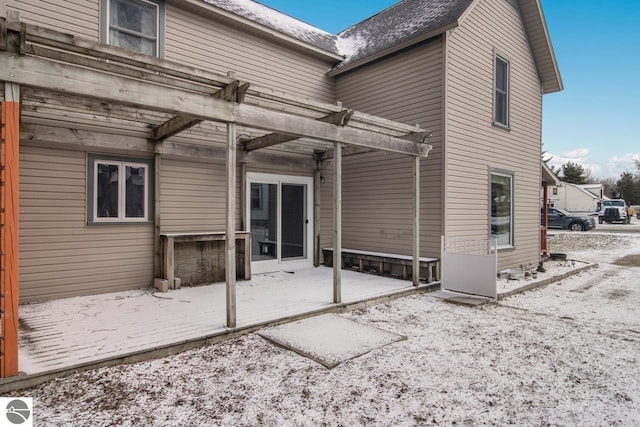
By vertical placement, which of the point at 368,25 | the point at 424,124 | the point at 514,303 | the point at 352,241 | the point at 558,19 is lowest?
the point at 514,303

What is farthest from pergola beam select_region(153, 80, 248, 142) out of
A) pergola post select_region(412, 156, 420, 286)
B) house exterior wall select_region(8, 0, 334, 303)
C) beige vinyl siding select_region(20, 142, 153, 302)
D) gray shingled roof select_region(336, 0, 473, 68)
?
gray shingled roof select_region(336, 0, 473, 68)

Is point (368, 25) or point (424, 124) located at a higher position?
point (368, 25)

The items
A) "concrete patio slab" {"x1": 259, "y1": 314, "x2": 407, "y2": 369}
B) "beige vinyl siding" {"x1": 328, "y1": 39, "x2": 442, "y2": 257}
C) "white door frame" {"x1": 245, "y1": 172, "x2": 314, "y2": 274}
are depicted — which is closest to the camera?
"concrete patio slab" {"x1": 259, "y1": 314, "x2": 407, "y2": 369}

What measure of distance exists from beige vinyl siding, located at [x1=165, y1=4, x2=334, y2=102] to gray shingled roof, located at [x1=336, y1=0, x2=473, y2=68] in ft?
2.51

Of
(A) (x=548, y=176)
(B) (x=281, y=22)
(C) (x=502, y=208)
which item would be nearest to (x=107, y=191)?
(B) (x=281, y=22)

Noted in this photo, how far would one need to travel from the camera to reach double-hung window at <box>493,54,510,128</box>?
8.05 metres

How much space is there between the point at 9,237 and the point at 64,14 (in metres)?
4.06

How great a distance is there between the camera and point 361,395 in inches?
108

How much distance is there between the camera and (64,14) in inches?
201

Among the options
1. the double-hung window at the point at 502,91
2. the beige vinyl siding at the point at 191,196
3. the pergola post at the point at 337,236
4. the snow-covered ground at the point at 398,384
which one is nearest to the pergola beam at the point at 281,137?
the pergola post at the point at 337,236

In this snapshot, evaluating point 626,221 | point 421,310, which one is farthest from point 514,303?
point 626,221

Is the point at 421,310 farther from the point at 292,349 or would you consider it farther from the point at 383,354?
the point at 292,349

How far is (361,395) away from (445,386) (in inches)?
28.1

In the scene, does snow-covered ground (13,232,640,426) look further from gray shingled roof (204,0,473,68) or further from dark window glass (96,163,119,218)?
gray shingled roof (204,0,473,68)
